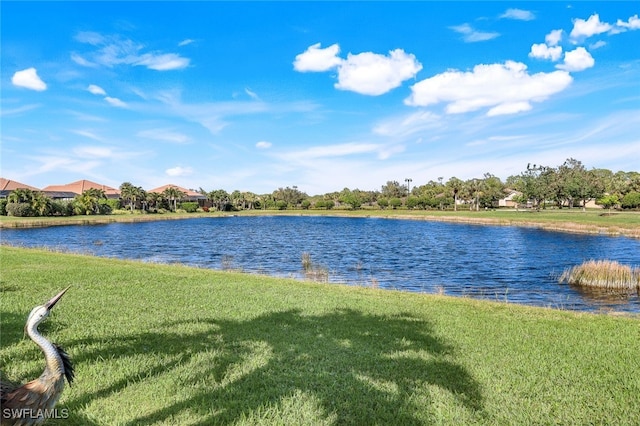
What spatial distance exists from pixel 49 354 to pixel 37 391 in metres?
0.35

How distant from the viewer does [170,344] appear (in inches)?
299

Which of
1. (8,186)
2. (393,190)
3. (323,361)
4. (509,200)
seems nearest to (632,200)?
(509,200)

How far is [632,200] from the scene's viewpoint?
94.3 metres

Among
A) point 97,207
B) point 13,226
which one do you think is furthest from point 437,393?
point 97,207

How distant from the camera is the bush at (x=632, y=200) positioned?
307ft

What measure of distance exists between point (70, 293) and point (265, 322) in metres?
6.65

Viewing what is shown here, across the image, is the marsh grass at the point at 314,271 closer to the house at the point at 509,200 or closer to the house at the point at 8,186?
the house at the point at 8,186

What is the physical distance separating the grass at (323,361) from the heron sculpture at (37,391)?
1.23 meters

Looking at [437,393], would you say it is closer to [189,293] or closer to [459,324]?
[459,324]

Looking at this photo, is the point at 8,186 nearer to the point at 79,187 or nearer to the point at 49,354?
the point at 79,187

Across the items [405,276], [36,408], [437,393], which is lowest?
[405,276]

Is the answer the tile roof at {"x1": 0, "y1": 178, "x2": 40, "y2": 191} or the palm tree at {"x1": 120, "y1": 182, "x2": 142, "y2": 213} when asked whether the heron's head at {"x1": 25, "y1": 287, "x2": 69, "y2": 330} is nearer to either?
the palm tree at {"x1": 120, "y1": 182, "x2": 142, "y2": 213}

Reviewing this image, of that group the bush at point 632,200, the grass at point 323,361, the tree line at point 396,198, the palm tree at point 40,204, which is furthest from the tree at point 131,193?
the bush at point 632,200

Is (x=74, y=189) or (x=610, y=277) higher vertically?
(x=74, y=189)
